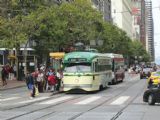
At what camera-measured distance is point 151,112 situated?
22203mm

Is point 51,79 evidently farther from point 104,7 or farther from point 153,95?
point 104,7

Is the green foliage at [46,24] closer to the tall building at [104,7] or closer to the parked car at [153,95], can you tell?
the parked car at [153,95]

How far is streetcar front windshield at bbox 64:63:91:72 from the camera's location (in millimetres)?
37469

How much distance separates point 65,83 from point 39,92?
2.16 meters

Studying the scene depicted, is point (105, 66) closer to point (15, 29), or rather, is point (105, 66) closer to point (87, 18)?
point (15, 29)

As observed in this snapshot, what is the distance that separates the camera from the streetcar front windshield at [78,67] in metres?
37.5

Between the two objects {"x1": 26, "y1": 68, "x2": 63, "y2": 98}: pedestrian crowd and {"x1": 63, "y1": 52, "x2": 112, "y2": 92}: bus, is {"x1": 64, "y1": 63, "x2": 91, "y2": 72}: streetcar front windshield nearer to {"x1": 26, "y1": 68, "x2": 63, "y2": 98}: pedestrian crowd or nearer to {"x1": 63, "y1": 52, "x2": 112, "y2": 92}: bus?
{"x1": 63, "y1": 52, "x2": 112, "y2": 92}: bus

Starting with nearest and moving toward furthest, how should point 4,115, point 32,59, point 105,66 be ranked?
point 4,115
point 105,66
point 32,59

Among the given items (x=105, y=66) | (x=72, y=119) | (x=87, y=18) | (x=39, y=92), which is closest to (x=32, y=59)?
(x=87, y=18)

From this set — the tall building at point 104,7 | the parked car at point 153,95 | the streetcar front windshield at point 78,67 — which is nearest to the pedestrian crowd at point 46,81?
the streetcar front windshield at point 78,67

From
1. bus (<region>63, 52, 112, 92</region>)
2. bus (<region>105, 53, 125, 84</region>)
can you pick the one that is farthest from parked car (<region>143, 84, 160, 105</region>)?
bus (<region>105, 53, 125, 84</region>)

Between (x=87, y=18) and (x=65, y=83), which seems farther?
(x=87, y=18)

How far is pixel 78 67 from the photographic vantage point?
1479 inches

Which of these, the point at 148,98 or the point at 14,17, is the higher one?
the point at 14,17
